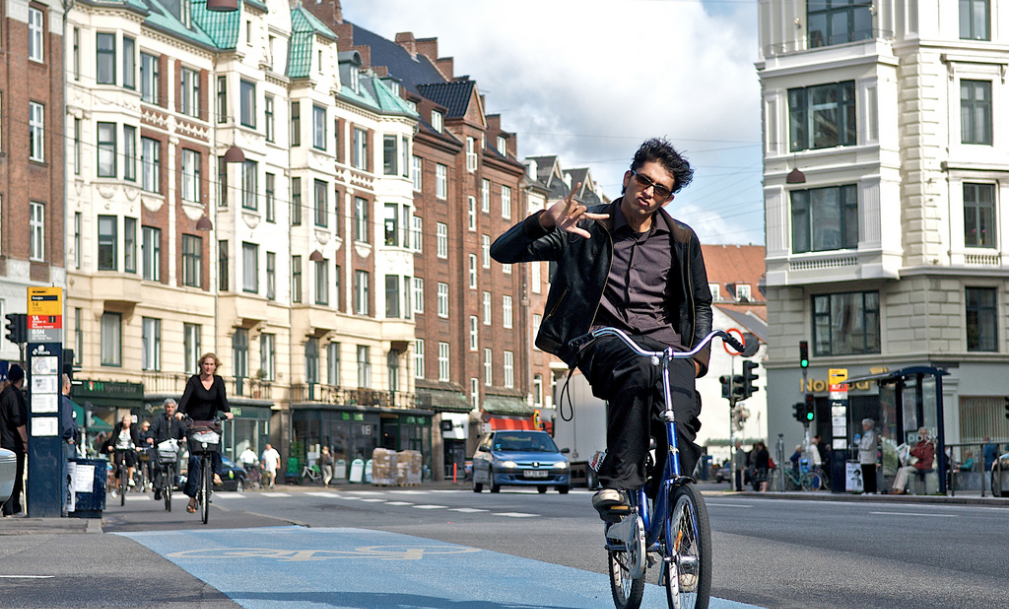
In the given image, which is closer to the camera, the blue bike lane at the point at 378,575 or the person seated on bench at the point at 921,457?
the blue bike lane at the point at 378,575

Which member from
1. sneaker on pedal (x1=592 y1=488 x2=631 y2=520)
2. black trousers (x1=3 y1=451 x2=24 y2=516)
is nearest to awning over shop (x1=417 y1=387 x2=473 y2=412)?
black trousers (x1=3 y1=451 x2=24 y2=516)

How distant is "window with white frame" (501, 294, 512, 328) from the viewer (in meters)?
85.6

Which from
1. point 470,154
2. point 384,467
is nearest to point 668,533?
point 384,467

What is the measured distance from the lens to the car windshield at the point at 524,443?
117 feet

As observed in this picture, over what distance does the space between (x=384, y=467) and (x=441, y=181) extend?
1038 inches

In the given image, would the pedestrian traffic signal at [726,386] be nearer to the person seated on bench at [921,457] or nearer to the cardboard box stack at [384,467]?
the person seated on bench at [921,457]

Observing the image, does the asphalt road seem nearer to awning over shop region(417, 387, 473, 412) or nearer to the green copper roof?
the green copper roof

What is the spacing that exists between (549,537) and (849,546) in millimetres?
2717

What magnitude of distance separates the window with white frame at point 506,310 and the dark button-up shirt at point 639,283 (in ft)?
258

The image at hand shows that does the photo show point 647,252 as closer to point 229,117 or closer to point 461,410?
point 229,117

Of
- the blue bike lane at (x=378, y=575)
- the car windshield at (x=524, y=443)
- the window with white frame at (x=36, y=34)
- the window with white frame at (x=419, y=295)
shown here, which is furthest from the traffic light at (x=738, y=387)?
the window with white frame at (x=419, y=295)

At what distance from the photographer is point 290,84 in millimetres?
63406

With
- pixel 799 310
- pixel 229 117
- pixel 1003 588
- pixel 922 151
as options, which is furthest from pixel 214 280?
pixel 1003 588

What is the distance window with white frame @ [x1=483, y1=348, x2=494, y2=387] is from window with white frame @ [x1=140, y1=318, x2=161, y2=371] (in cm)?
2993
